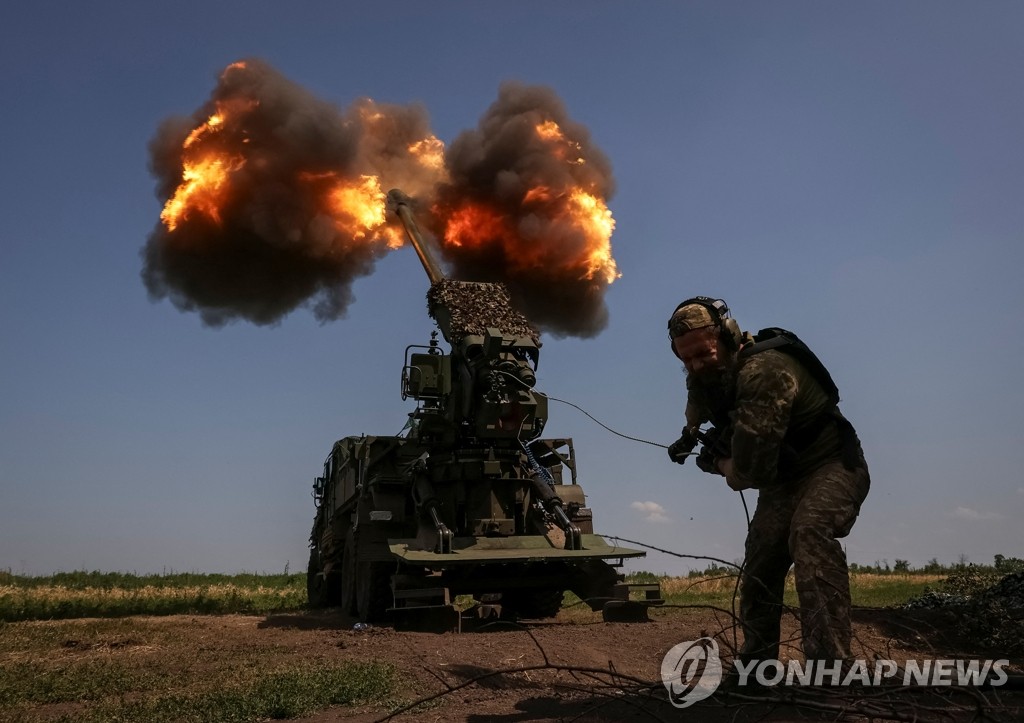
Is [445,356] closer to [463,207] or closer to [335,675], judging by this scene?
[463,207]

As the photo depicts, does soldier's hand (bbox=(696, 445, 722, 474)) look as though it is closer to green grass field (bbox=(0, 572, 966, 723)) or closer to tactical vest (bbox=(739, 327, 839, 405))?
tactical vest (bbox=(739, 327, 839, 405))

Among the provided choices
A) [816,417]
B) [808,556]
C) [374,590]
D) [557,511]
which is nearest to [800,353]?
[816,417]

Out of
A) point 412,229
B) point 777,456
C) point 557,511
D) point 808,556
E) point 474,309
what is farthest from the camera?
point 412,229

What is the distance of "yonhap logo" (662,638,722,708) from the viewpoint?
4.18 meters

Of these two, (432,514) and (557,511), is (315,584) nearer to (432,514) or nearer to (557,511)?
(432,514)

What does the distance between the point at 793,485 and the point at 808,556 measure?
0.56m

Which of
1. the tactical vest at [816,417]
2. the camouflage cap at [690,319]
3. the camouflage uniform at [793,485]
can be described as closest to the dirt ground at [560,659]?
the camouflage uniform at [793,485]

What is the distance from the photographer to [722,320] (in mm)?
5094

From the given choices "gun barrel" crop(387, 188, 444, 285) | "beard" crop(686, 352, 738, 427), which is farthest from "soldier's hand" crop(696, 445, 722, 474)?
"gun barrel" crop(387, 188, 444, 285)

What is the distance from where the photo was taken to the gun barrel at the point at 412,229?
14600 millimetres

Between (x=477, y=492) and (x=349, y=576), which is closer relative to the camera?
(x=477, y=492)

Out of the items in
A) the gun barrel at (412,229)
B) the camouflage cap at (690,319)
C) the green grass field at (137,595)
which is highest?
the gun barrel at (412,229)

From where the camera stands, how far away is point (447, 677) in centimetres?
709

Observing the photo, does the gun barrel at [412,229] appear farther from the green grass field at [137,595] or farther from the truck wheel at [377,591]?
the green grass field at [137,595]
